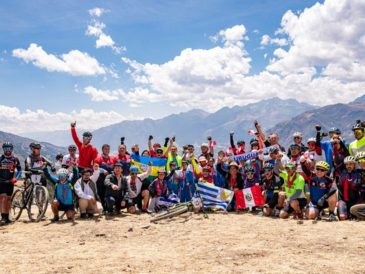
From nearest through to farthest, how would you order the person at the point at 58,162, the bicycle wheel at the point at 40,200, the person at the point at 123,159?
1. the bicycle wheel at the point at 40,200
2. the person at the point at 123,159
3. the person at the point at 58,162

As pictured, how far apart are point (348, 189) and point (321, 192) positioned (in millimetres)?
885

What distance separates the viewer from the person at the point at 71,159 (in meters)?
14.8

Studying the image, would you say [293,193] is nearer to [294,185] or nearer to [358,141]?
[294,185]

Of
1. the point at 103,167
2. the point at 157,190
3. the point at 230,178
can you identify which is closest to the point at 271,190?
the point at 230,178

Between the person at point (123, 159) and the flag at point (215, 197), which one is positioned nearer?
the flag at point (215, 197)

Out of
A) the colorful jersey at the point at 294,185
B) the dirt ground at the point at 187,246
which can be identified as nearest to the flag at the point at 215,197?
the dirt ground at the point at 187,246

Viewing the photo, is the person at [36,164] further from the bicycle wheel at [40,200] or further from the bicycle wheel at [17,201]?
the bicycle wheel at [17,201]

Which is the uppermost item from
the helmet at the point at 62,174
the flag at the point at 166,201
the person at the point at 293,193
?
the helmet at the point at 62,174

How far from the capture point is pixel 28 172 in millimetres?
13422

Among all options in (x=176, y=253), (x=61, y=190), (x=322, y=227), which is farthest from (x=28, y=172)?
(x=322, y=227)

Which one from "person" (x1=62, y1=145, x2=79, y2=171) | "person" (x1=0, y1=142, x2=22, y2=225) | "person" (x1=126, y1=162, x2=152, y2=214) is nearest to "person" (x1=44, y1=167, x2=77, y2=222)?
"person" (x1=62, y1=145, x2=79, y2=171)

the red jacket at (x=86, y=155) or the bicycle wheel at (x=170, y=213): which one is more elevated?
the red jacket at (x=86, y=155)

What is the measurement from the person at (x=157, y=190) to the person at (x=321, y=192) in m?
6.00

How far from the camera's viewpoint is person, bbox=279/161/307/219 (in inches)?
482
